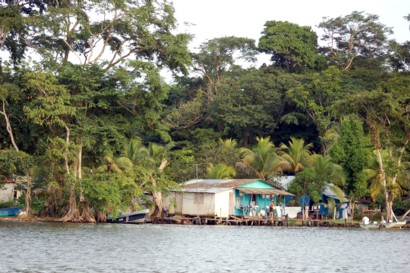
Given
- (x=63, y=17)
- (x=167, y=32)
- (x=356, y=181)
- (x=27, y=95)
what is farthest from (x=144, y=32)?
(x=356, y=181)

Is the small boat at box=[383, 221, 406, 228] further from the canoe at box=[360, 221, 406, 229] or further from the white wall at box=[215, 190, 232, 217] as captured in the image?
the white wall at box=[215, 190, 232, 217]

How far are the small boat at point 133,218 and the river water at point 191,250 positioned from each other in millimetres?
3415

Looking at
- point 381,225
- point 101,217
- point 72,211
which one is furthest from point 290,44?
point 72,211

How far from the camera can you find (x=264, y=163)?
1945 inches

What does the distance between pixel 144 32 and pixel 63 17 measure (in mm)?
4563

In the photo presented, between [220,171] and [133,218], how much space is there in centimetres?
1035

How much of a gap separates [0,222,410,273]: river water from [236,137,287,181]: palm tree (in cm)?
1137

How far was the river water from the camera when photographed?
21078 millimetres

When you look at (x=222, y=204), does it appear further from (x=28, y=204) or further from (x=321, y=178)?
(x=28, y=204)

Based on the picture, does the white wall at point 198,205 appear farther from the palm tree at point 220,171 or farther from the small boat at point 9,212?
the small boat at point 9,212

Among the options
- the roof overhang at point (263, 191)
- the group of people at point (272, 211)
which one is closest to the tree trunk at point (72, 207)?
the roof overhang at point (263, 191)

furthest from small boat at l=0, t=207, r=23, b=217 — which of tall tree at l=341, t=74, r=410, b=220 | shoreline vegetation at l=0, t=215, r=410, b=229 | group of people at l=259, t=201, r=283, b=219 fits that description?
tall tree at l=341, t=74, r=410, b=220

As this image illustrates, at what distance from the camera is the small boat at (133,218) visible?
40844 millimetres

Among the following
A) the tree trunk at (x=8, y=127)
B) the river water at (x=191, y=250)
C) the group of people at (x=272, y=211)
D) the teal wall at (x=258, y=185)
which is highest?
the tree trunk at (x=8, y=127)
